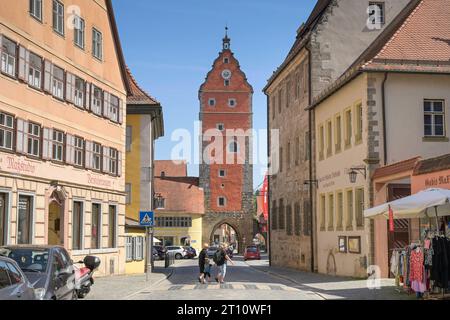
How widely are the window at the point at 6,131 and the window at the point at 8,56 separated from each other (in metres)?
1.45

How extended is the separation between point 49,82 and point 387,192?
530 inches

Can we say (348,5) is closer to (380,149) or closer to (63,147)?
(380,149)

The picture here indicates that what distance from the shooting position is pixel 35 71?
24.7 m

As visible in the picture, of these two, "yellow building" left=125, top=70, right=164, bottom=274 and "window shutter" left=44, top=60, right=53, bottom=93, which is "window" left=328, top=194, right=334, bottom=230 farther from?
"window shutter" left=44, top=60, right=53, bottom=93

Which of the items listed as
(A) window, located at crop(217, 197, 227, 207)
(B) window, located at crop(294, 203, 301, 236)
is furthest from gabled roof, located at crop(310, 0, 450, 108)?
(A) window, located at crop(217, 197, 227, 207)

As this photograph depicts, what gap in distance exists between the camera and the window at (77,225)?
1121 inches

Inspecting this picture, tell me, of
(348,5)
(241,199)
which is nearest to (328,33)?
(348,5)

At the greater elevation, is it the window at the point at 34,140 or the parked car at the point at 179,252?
the window at the point at 34,140

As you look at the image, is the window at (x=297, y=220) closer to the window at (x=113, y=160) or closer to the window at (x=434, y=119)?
the window at (x=113, y=160)

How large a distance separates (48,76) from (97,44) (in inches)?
237

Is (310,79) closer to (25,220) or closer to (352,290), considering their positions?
(352,290)

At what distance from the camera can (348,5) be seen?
3634cm

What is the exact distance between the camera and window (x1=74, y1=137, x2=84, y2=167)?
28.7 meters

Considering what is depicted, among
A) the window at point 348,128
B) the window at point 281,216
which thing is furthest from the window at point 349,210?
the window at point 281,216
